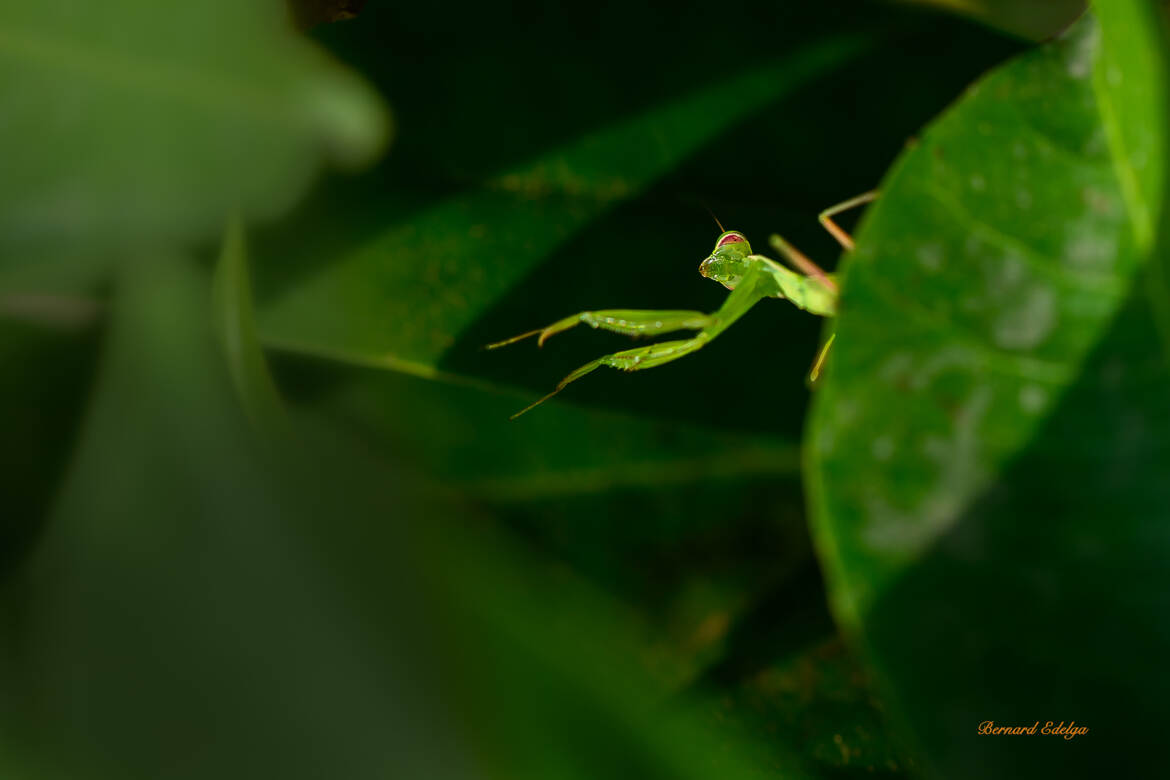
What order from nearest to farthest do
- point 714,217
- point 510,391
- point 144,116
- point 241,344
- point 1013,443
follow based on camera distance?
point 1013,443 → point 241,344 → point 144,116 → point 510,391 → point 714,217

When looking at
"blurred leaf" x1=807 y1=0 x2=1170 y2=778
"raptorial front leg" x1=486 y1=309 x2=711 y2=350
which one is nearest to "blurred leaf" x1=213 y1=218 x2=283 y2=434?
"raptorial front leg" x1=486 y1=309 x2=711 y2=350

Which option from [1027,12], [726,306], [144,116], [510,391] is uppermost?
[1027,12]

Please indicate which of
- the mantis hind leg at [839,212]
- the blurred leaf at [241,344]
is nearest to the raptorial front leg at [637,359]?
the mantis hind leg at [839,212]

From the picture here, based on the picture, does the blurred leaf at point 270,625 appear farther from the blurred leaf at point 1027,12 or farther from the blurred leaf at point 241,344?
the blurred leaf at point 1027,12

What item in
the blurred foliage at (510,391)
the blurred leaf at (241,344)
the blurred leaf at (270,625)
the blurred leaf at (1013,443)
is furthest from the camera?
the blurred leaf at (241,344)

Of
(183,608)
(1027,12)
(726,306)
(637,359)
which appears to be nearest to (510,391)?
(637,359)

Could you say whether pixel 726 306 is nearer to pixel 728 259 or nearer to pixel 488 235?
pixel 728 259

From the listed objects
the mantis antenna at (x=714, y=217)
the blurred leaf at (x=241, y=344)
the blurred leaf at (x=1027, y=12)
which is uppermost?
the blurred leaf at (x=1027, y=12)
